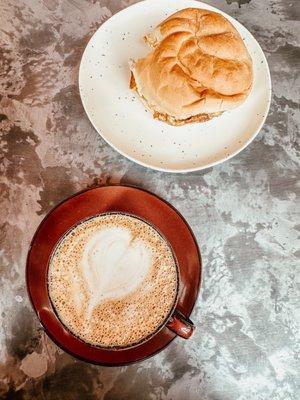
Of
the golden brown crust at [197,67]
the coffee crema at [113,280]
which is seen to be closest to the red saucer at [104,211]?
the coffee crema at [113,280]

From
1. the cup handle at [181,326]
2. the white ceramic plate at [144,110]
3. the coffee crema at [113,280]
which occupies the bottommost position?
the cup handle at [181,326]

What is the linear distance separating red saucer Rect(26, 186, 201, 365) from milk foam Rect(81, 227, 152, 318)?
0.08 m

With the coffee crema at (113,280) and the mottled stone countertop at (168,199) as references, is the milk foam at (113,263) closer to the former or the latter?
the coffee crema at (113,280)

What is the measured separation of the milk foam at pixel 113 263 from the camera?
4.08ft

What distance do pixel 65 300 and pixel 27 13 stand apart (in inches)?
29.5

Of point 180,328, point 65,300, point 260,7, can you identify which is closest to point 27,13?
point 260,7

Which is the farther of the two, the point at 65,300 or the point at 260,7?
the point at 260,7

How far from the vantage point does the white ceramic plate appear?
134cm

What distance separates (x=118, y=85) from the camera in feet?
4.50

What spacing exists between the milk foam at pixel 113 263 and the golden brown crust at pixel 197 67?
0.31 metres

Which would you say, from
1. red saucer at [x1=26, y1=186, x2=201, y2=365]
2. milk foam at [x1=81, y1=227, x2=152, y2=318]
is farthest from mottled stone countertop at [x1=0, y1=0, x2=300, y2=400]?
milk foam at [x1=81, y1=227, x2=152, y2=318]

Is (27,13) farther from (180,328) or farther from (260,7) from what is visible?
(180,328)

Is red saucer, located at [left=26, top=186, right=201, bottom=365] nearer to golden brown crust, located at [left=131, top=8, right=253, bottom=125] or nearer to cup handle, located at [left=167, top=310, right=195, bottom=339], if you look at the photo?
cup handle, located at [left=167, top=310, right=195, bottom=339]

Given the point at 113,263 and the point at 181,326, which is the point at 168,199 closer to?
the point at 113,263
